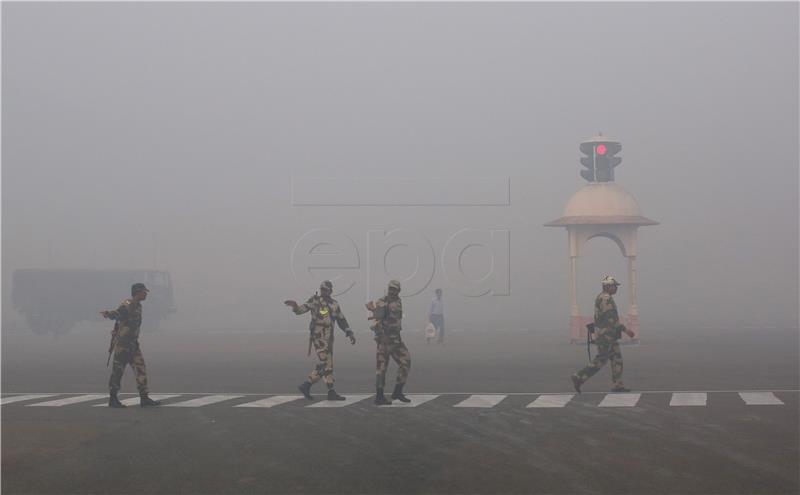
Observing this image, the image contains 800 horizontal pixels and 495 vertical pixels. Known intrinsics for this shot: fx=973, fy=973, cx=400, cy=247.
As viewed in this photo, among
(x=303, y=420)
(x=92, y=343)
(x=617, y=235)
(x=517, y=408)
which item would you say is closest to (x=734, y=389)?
(x=517, y=408)

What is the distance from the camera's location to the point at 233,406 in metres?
16.0

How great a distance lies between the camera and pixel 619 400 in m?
15.8

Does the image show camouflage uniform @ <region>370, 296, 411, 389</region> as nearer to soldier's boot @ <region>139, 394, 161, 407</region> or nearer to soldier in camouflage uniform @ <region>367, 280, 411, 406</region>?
soldier in camouflage uniform @ <region>367, 280, 411, 406</region>

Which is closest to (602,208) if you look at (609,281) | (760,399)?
(609,281)

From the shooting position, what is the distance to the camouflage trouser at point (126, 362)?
52.0ft

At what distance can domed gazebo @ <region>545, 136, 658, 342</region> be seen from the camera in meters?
32.4

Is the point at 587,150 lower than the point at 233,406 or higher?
higher

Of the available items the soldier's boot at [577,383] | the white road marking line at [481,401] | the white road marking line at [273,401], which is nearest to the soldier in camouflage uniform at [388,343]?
the white road marking line at [481,401]

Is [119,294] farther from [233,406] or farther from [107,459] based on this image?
[107,459]

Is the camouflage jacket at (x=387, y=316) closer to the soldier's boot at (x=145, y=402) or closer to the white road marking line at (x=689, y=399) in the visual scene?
the soldier's boot at (x=145, y=402)

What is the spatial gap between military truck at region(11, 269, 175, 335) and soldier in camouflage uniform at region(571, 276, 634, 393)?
3798 cm

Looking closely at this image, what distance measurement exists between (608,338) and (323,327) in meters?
5.03

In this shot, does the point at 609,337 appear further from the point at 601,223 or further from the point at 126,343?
the point at 601,223

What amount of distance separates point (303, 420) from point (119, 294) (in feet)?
132
